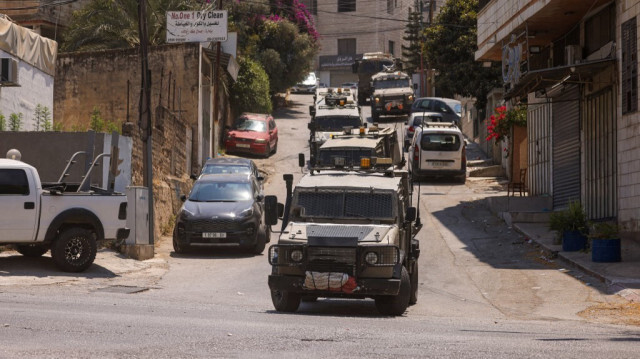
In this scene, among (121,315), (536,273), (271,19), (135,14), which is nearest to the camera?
(121,315)

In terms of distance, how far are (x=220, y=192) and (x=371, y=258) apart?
36.0 ft

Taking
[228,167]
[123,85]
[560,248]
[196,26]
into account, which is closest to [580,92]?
[560,248]

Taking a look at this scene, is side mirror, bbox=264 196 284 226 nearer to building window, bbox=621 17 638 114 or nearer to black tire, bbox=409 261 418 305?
black tire, bbox=409 261 418 305

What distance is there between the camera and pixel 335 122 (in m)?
38.2

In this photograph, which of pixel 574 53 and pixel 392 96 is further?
pixel 392 96

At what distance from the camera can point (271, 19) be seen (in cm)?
6350

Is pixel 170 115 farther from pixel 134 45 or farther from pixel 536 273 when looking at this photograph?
pixel 536 273

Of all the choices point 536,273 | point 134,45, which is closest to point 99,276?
point 536,273

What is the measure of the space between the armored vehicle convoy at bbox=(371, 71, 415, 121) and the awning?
90.2 ft

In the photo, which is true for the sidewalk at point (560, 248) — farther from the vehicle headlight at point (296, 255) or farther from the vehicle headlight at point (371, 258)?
the vehicle headlight at point (296, 255)

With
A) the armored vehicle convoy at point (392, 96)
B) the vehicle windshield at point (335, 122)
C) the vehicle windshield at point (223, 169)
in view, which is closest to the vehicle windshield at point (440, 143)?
the vehicle windshield at point (335, 122)

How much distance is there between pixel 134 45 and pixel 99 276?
75.2 ft

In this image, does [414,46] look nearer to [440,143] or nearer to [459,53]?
[459,53]

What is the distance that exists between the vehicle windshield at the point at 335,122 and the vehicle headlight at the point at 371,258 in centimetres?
2483
